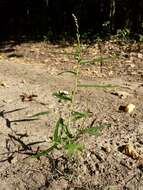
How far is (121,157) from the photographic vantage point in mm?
3883

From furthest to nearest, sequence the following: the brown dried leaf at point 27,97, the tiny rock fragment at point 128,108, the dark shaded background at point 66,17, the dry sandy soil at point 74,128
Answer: the dark shaded background at point 66,17, the brown dried leaf at point 27,97, the tiny rock fragment at point 128,108, the dry sandy soil at point 74,128

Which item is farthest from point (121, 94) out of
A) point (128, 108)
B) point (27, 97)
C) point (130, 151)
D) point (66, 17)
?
point (66, 17)

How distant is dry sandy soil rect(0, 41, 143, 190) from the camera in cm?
367

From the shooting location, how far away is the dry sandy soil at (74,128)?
367 centimetres

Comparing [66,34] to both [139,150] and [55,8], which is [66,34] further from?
[139,150]

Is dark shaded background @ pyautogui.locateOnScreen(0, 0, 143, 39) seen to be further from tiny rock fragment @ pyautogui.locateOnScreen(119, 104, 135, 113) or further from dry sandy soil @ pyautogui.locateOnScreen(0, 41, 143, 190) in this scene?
tiny rock fragment @ pyautogui.locateOnScreen(119, 104, 135, 113)

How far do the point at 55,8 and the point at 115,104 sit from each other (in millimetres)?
5284

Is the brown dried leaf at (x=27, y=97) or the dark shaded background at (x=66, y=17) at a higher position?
the dark shaded background at (x=66, y=17)

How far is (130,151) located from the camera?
3914mm

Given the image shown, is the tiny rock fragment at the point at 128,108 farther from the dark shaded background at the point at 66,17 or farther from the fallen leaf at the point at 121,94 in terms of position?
the dark shaded background at the point at 66,17

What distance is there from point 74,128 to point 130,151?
0.68 metres

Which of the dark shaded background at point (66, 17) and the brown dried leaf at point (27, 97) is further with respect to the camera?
the dark shaded background at point (66, 17)

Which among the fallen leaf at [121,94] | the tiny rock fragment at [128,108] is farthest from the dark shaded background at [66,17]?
the tiny rock fragment at [128,108]

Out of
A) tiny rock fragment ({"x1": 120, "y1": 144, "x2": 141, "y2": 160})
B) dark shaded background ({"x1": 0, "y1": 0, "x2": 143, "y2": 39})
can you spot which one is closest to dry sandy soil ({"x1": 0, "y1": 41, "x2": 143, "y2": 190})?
tiny rock fragment ({"x1": 120, "y1": 144, "x2": 141, "y2": 160})
